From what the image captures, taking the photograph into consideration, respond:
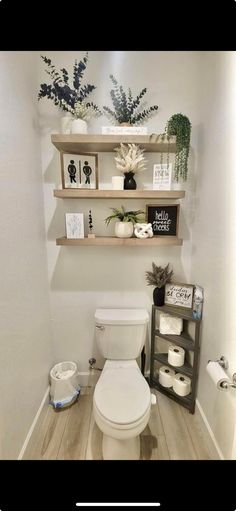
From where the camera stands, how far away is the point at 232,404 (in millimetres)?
993

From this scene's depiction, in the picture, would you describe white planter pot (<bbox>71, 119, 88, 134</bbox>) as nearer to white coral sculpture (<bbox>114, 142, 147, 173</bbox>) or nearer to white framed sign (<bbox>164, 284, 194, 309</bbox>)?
white coral sculpture (<bbox>114, 142, 147, 173</bbox>)

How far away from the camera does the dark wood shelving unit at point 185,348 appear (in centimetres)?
137

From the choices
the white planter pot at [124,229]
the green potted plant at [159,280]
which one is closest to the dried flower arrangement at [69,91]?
→ the white planter pot at [124,229]

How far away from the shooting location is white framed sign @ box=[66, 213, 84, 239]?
52.8 inches

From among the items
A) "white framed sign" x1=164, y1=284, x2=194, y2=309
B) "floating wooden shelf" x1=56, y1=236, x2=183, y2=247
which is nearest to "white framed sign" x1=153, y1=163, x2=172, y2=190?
"floating wooden shelf" x1=56, y1=236, x2=183, y2=247

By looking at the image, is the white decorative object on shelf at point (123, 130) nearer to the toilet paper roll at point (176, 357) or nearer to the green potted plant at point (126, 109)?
the green potted plant at point (126, 109)

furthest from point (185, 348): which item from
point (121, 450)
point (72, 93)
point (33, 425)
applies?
point (72, 93)

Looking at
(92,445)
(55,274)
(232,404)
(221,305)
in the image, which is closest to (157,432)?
(92,445)

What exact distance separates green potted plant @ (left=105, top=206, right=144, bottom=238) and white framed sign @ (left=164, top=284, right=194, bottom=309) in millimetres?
513

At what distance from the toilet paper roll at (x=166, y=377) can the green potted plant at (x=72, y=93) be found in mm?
1757

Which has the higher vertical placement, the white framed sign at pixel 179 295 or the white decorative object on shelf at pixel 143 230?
the white decorative object on shelf at pixel 143 230

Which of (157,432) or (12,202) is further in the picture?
(157,432)
